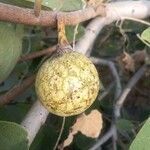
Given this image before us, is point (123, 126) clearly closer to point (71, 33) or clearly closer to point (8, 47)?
point (71, 33)

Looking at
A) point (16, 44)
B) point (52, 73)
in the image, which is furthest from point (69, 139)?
point (52, 73)

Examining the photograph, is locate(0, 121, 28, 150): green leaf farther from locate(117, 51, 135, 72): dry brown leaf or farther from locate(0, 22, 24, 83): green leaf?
locate(117, 51, 135, 72): dry brown leaf

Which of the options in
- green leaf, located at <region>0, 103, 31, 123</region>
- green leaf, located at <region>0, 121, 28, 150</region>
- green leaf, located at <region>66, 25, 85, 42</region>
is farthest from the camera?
green leaf, located at <region>0, 103, 31, 123</region>

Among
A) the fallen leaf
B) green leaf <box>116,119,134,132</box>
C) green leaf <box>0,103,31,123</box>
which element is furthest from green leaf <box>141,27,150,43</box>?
green leaf <box>0,103,31,123</box>

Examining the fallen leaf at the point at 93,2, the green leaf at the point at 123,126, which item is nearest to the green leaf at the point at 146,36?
the fallen leaf at the point at 93,2

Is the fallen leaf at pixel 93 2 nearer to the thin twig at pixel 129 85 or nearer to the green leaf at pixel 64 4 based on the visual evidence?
the green leaf at pixel 64 4

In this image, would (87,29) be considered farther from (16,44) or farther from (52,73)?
(52,73)

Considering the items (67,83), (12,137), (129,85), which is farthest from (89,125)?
(129,85)
